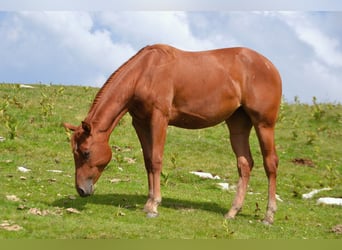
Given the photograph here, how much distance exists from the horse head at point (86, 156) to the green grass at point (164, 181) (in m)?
0.57

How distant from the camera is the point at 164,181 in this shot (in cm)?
1454

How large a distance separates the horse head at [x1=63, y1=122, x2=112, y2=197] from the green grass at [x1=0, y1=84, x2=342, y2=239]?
0.57 m

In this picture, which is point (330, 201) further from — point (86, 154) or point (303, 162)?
point (86, 154)

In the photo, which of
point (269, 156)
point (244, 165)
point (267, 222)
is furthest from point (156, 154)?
point (267, 222)

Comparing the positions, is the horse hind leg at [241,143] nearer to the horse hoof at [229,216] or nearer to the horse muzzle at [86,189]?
the horse hoof at [229,216]

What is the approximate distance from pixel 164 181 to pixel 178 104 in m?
3.92

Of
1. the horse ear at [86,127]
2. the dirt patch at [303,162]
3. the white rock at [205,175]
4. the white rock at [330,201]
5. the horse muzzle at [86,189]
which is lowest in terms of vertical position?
the white rock at [330,201]

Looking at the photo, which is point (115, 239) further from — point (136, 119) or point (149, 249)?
point (136, 119)

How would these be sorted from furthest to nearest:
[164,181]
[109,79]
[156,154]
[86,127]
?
[164,181] → [109,79] → [156,154] → [86,127]

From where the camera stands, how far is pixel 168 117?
10.9 metres

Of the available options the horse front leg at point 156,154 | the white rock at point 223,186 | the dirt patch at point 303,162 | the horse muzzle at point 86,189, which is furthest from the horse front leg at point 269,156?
the dirt patch at point 303,162

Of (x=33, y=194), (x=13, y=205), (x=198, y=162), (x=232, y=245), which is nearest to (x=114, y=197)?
(x=33, y=194)

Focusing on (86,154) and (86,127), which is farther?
(86,154)

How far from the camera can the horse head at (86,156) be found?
34.6 feet
